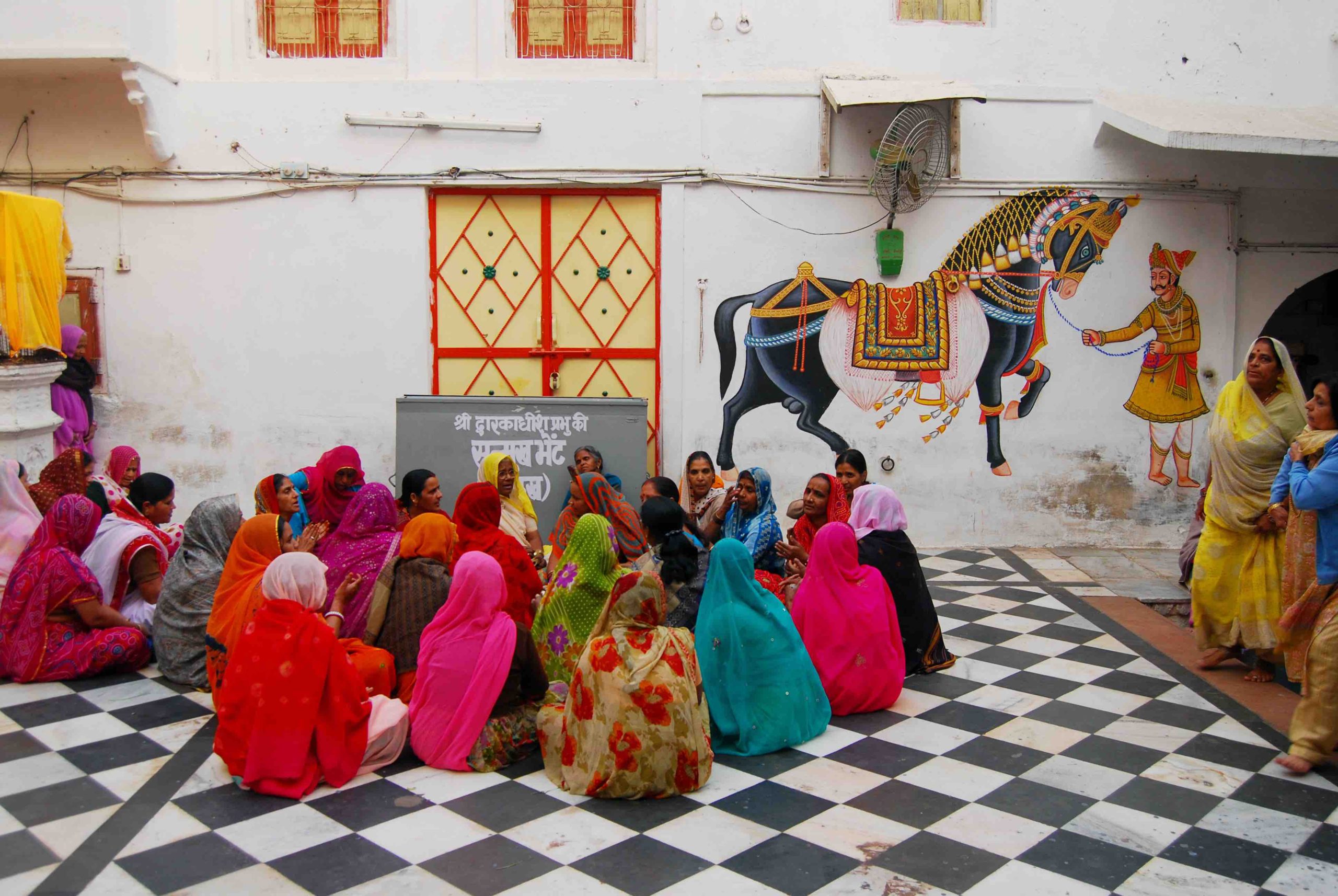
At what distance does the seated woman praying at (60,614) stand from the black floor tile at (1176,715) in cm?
429

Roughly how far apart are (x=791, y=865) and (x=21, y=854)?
7.31ft

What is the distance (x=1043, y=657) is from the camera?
17.0 ft

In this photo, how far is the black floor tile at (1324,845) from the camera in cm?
320

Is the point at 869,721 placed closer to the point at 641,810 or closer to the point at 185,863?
the point at 641,810

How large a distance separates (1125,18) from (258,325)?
20.5ft

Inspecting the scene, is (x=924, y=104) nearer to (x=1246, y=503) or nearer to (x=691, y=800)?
(x=1246, y=503)

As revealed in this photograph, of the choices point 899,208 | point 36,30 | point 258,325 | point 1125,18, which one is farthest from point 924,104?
point 36,30

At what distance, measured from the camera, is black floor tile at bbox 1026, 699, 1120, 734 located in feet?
14.0

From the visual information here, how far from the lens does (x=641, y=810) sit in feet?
11.5

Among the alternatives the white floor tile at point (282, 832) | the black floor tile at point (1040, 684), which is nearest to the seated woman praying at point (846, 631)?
the black floor tile at point (1040, 684)

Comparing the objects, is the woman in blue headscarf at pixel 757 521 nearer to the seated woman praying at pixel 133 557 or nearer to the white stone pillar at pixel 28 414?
the seated woman praying at pixel 133 557

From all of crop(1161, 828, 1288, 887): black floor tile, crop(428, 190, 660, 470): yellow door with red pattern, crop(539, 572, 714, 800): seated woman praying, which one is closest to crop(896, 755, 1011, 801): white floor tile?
crop(1161, 828, 1288, 887): black floor tile

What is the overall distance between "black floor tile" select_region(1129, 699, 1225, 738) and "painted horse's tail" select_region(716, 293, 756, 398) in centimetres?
367

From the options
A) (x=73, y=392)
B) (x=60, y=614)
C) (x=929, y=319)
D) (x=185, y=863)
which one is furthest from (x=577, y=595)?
(x=73, y=392)
